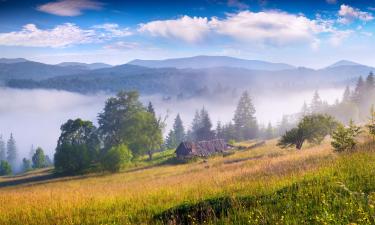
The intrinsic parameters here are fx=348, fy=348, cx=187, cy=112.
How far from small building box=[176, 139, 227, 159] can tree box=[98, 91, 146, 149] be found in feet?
48.0

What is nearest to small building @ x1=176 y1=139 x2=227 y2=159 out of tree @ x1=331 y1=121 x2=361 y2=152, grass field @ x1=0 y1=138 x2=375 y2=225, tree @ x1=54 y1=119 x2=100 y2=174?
tree @ x1=54 y1=119 x2=100 y2=174

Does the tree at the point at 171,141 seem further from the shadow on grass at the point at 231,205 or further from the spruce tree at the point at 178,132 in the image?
the shadow on grass at the point at 231,205

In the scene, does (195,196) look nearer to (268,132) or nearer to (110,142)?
(110,142)

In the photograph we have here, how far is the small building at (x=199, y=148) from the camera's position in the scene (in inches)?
2925

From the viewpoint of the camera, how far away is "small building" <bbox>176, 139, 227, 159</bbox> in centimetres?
7431

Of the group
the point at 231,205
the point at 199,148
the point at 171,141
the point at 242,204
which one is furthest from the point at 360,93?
the point at 231,205

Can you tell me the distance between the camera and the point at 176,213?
27.1 ft

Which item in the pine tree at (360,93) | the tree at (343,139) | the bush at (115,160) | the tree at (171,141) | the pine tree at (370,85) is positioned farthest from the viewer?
the tree at (171,141)

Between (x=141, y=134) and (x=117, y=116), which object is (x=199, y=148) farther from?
(x=117, y=116)

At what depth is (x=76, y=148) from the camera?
69688 mm

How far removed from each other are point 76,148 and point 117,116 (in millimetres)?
16058

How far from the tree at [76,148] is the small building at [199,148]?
1840cm

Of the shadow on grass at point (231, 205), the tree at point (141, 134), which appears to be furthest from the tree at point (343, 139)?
the tree at point (141, 134)

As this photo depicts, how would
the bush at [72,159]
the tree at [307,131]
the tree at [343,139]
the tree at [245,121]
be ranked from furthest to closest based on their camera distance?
the tree at [245,121], the bush at [72,159], the tree at [307,131], the tree at [343,139]
